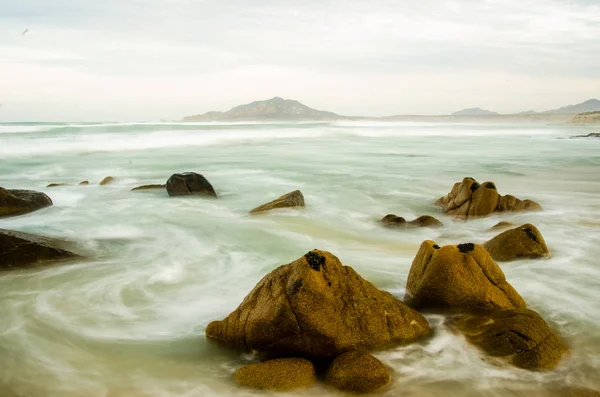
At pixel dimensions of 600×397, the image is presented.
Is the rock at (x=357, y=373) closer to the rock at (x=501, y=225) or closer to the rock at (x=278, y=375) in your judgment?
the rock at (x=278, y=375)

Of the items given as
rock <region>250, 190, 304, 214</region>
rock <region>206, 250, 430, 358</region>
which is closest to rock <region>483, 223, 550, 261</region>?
rock <region>206, 250, 430, 358</region>

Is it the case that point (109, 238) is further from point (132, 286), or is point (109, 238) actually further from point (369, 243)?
point (369, 243)

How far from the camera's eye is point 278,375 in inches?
161

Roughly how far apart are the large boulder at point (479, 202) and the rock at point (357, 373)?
712 centimetres

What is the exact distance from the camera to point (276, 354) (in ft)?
14.6

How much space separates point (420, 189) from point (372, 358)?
12386 millimetres

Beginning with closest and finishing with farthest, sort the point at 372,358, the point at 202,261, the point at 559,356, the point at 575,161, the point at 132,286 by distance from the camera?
the point at 372,358
the point at 559,356
the point at 132,286
the point at 202,261
the point at 575,161

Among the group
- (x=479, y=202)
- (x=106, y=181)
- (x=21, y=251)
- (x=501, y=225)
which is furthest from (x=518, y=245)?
(x=106, y=181)

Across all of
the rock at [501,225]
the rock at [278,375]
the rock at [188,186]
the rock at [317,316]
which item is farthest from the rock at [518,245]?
the rock at [188,186]

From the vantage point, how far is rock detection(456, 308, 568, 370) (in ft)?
14.4

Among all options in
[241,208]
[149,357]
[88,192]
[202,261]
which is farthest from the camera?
[88,192]

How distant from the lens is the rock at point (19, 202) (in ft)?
36.0

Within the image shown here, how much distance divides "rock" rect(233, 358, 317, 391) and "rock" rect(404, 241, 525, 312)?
1.82m

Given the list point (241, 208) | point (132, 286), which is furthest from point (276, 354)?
point (241, 208)
